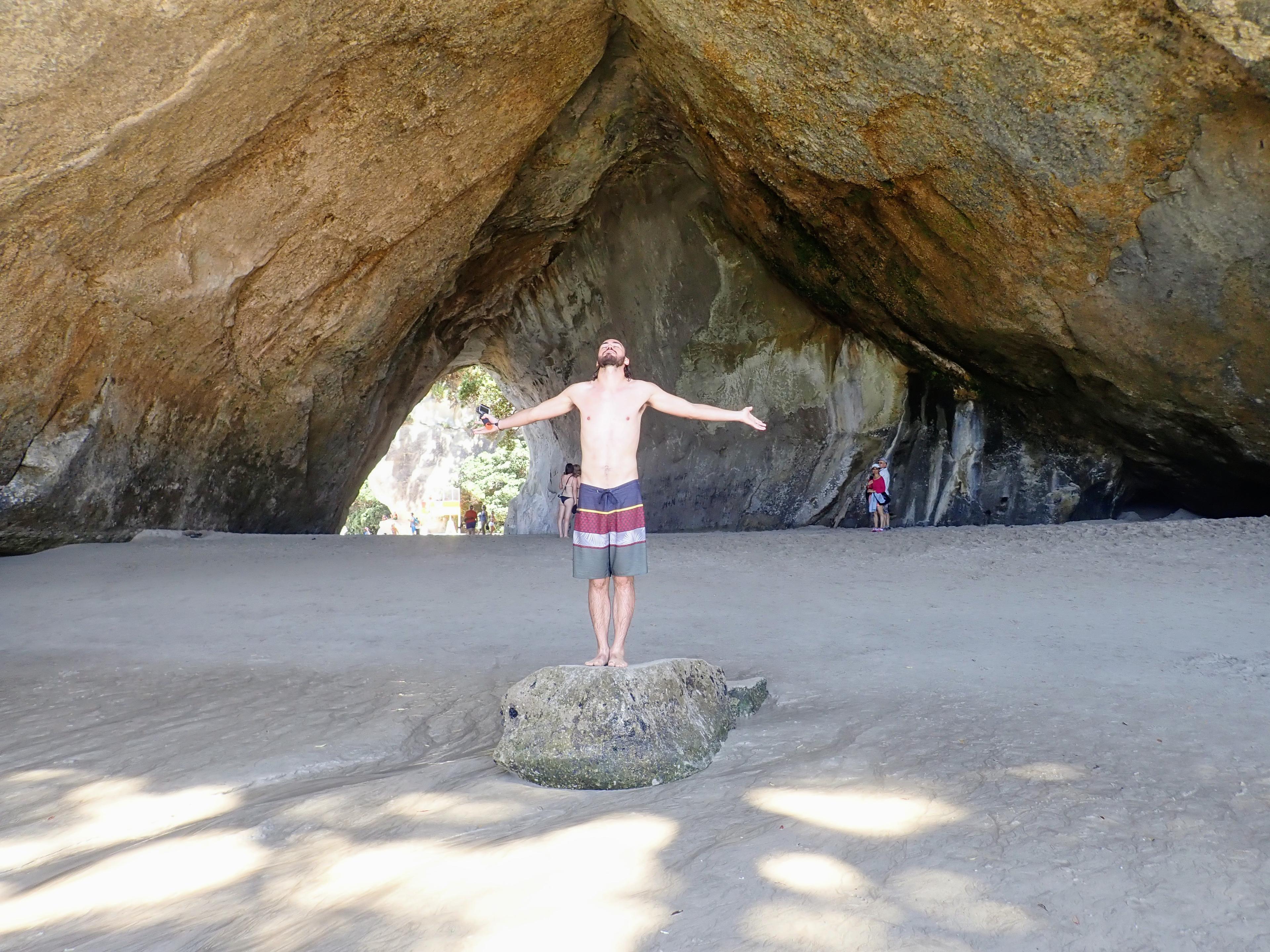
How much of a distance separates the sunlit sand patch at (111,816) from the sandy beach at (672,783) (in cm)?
1

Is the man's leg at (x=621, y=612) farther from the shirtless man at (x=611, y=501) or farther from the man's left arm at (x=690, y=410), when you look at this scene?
the man's left arm at (x=690, y=410)

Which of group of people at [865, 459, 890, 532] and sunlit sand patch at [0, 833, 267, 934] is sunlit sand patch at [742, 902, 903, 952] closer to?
sunlit sand patch at [0, 833, 267, 934]

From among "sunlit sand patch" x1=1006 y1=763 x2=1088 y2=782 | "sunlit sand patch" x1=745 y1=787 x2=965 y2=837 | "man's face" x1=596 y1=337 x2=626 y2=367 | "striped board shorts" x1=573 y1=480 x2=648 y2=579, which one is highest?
"man's face" x1=596 y1=337 x2=626 y2=367

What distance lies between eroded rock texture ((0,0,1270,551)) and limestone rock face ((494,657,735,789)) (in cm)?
518

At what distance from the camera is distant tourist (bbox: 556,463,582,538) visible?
12680 mm

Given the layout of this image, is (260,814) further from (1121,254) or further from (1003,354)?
(1003,354)

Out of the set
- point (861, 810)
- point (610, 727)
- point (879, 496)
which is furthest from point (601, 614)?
point (879, 496)

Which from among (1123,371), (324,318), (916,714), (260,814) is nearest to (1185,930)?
(916,714)

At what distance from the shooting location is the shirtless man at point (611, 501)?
3.82m

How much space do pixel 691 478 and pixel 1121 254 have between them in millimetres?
6488

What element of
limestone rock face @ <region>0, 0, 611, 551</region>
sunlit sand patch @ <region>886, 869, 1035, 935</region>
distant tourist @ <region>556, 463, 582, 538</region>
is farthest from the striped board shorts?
distant tourist @ <region>556, 463, 582, 538</region>

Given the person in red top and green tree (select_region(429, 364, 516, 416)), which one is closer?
the person in red top

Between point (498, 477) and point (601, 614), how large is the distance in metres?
28.9

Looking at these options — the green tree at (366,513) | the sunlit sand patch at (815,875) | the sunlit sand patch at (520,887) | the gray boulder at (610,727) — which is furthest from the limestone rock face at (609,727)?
the green tree at (366,513)
